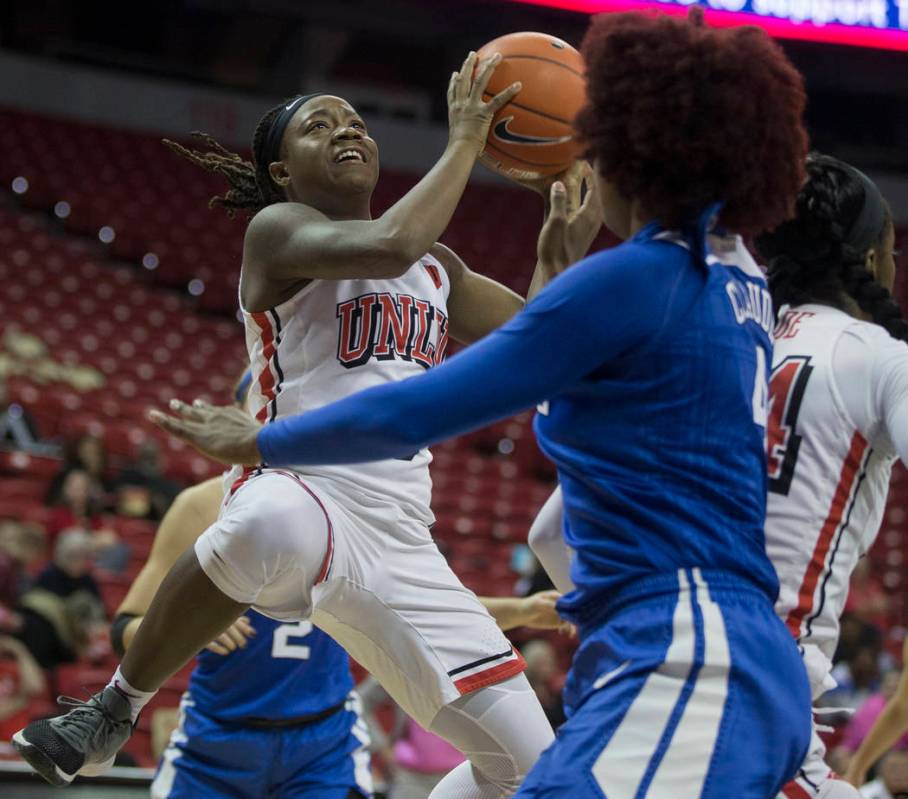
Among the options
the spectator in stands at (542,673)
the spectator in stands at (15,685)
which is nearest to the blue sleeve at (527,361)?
the spectator in stands at (542,673)

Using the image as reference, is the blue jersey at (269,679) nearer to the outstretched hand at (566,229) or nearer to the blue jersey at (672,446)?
the outstretched hand at (566,229)

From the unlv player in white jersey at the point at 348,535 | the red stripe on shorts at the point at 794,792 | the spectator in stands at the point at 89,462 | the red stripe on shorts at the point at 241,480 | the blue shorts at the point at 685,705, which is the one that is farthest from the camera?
the spectator in stands at the point at 89,462

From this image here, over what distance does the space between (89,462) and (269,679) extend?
17.8 ft

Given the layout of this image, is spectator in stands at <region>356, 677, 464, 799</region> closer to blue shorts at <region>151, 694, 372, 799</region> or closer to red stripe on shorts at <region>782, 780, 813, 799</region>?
blue shorts at <region>151, 694, 372, 799</region>

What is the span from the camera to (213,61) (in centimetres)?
1906

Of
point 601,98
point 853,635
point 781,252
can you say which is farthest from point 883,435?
point 853,635

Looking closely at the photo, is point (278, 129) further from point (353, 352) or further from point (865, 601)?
point (865, 601)

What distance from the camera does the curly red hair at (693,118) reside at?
1.96m

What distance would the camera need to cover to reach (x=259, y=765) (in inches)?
146

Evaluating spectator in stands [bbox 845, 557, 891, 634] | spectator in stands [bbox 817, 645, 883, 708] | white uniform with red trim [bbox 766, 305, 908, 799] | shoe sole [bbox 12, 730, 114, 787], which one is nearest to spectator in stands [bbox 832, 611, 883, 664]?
spectator in stands [bbox 817, 645, 883, 708]

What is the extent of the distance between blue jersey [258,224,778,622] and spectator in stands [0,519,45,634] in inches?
209

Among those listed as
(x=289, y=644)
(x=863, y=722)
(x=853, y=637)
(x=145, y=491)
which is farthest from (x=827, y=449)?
(x=145, y=491)

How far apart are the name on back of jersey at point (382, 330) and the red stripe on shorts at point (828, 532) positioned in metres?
0.99

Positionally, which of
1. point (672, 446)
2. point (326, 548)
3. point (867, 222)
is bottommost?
point (326, 548)
